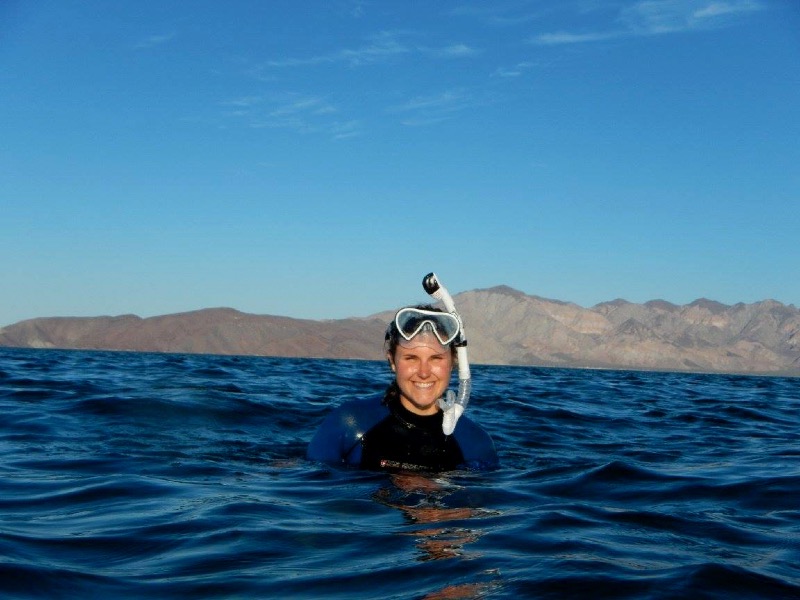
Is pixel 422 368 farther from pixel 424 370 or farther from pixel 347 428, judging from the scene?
pixel 347 428

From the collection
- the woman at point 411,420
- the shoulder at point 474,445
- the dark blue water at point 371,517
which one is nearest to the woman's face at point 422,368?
the woman at point 411,420

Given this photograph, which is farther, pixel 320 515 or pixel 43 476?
pixel 43 476

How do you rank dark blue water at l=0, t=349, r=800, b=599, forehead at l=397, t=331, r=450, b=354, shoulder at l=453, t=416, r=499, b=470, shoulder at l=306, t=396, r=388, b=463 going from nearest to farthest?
1. dark blue water at l=0, t=349, r=800, b=599
2. forehead at l=397, t=331, r=450, b=354
3. shoulder at l=306, t=396, r=388, b=463
4. shoulder at l=453, t=416, r=499, b=470

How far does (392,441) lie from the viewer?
6.82 meters

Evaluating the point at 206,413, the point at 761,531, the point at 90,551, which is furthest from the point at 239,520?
the point at 206,413

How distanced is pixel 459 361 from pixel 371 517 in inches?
78.7

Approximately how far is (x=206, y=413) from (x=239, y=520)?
619cm

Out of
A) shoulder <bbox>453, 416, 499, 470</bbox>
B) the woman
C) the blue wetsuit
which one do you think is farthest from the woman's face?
shoulder <bbox>453, 416, 499, 470</bbox>

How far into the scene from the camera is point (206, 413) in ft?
36.0

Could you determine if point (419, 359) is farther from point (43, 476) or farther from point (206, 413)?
point (206, 413)

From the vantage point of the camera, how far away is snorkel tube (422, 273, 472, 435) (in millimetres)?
6641

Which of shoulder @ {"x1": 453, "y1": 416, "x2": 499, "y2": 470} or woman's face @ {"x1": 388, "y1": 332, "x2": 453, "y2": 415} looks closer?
woman's face @ {"x1": 388, "y1": 332, "x2": 453, "y2": 415}

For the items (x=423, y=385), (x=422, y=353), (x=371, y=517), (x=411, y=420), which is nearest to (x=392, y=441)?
(x=411, y=420)

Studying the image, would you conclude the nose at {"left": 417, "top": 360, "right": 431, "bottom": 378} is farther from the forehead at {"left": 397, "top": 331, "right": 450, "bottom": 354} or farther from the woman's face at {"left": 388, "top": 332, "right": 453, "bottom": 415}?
the forehead at {"left": 397, "top": 331, "right": 450, "bottom": 354}
